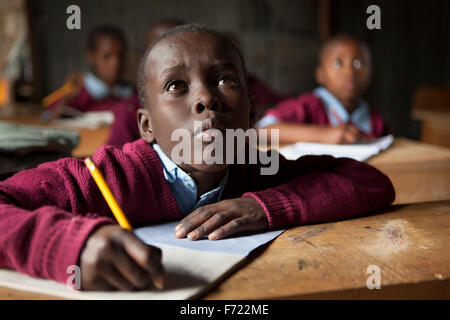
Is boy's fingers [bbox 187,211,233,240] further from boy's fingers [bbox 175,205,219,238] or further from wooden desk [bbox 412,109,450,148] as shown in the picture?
wooden desk [bbox 412,109,450,148]

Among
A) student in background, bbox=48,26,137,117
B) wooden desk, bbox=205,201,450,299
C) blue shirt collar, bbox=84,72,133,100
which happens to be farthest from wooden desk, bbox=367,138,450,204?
blue shirt collar, bbox=84,72,133,100

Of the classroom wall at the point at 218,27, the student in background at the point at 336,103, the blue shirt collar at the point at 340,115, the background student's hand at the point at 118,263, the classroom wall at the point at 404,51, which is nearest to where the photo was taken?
the background student's hand at the point at 118,263

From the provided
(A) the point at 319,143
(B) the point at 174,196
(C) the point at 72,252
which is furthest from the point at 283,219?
(A) the point at 319,143

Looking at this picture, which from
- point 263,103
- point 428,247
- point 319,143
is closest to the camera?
point 428,247

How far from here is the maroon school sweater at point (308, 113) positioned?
176 centimetres

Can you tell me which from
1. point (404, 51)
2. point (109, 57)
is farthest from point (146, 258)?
point (404, 51)

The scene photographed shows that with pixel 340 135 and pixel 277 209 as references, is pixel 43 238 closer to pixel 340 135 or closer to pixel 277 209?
pixel 277 209

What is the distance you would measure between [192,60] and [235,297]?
40 centimetres

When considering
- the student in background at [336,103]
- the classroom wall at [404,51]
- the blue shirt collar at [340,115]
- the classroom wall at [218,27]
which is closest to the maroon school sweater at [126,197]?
the student in background at [336,103]

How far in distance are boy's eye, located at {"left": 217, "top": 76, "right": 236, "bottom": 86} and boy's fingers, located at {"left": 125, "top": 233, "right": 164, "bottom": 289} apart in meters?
0.35

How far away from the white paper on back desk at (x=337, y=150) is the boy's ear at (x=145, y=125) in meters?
0.55

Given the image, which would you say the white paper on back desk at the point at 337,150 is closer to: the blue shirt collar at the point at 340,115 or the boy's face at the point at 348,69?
the blue shirt collar at the point at 340,115
